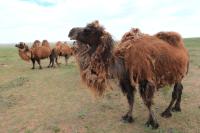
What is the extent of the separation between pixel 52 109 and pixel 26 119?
1.03 meters

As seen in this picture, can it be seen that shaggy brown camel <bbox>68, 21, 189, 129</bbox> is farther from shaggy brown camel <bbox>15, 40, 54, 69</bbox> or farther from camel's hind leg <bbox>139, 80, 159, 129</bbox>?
shaggy brown camel <bbox>15, 40, 54, 69</bbox>

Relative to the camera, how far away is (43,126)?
28.9ft

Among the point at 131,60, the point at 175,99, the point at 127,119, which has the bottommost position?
the point at 127,119

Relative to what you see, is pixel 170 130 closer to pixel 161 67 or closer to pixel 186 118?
pixel 186 118

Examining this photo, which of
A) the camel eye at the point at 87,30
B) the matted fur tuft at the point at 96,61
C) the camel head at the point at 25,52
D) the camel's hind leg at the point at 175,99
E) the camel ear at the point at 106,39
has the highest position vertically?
the camel eye at the point at 87,30

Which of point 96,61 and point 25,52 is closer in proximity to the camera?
point 96,61

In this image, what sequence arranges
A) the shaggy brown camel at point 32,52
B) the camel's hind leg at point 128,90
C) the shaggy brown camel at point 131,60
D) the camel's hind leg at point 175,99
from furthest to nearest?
the shaggy brown camel at point 32,52, the camel's hind leg at point 175,99, the camel's hind leg at point 128,90, the shaggy brown camel at point 131,60

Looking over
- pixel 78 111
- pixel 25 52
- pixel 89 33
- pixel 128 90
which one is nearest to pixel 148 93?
pixel 128 90

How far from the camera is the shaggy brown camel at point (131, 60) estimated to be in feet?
23.4

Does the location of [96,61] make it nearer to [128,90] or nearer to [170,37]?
[128,90]

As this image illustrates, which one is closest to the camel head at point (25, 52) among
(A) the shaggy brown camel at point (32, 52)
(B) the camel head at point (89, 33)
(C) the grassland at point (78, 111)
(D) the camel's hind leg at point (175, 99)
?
(A) the shaggy brown camel at point (32, 52)

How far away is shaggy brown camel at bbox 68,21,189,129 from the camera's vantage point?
7.13 metres

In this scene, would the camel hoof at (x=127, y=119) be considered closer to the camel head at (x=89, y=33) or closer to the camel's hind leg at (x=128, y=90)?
the camel's hind leg at (x=128, y=90)

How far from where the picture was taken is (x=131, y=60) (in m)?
7.68
